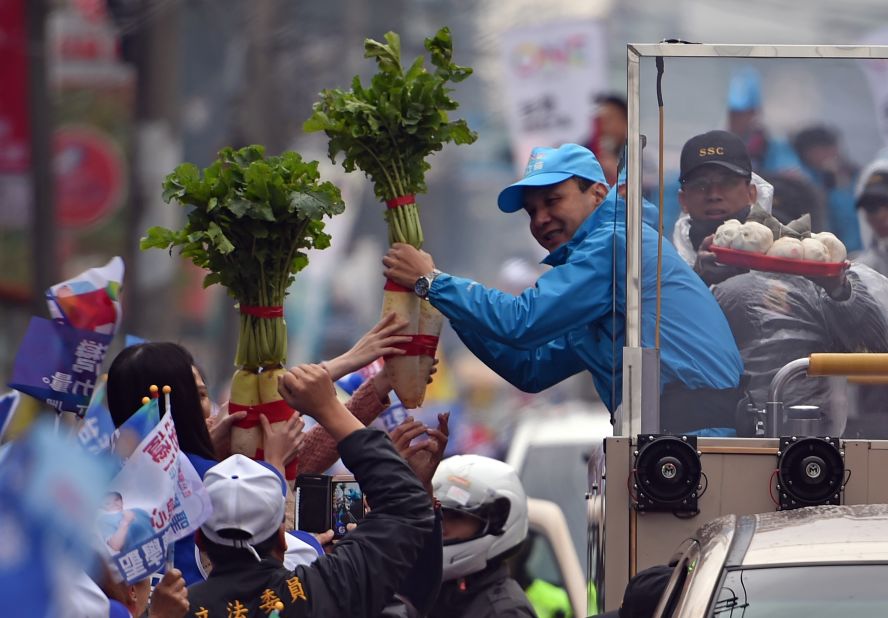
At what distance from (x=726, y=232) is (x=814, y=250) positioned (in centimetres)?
32

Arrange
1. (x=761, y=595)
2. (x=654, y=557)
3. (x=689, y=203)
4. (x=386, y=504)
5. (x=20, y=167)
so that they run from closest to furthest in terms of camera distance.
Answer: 1. (x=761, y=595)
2. (x=386, y=504)
3. (x=654, y=557)
4. (x=689, y=203)
5. (x=20, y=167)

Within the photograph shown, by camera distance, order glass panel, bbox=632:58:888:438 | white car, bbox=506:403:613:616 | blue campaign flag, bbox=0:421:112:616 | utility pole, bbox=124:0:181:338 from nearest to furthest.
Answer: blue campaign flag, bbox=0:421:112:616 → glass panel, bbox=632:58:888:438 → white car, bbox=506:403:613:616 → utility pole, bbox=124:0:181:338

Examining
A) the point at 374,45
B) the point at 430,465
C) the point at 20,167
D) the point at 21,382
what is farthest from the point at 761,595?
the point at 20,167

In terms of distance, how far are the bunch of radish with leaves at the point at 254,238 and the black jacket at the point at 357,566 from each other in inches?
42.6

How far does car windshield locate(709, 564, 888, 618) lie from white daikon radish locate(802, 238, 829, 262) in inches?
78.0

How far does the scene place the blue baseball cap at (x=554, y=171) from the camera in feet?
20.8

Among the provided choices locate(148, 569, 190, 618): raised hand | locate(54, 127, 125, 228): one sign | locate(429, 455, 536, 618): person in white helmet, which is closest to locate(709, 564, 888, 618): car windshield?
locate(148, 569, 190, 618): raised hand

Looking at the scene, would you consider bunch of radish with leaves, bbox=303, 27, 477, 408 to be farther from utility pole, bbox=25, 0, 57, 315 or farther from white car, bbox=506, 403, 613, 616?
utility pole, bbox=25, 0, 57, 315

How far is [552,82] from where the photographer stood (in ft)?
55.2

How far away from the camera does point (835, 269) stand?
241 inches

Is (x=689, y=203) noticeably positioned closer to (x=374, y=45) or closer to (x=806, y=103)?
(x=806, y=103)

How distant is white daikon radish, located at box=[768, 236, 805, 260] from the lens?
6055 mm

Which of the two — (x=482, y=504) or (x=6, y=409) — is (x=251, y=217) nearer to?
(x=6, y=409)

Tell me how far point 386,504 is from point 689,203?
70.8 inches
